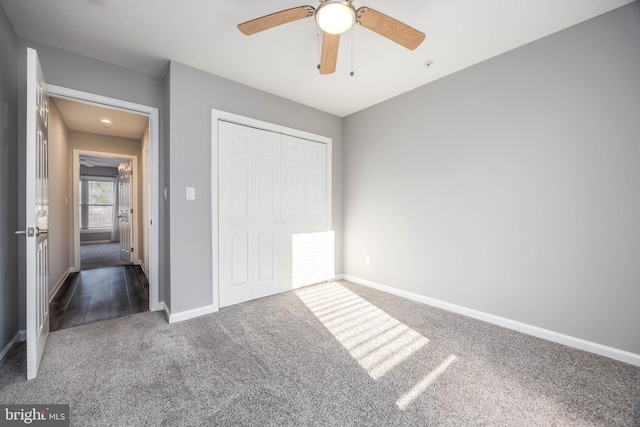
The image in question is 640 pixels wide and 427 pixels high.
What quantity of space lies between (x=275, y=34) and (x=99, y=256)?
21.5ft

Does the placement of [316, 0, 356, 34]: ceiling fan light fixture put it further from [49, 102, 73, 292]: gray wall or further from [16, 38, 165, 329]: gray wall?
[49, 102, 73, 292]: gray wall

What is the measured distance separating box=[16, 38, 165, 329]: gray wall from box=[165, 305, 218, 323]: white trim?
0.46m

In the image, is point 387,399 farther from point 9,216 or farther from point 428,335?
point 9,216

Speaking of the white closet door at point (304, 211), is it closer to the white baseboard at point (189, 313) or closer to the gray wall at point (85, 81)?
the white baseboard at point (189, 313)

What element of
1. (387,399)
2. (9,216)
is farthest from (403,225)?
(9,216)

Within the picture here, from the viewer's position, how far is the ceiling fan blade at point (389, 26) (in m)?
1.56

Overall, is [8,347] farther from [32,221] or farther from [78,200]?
[78,200]

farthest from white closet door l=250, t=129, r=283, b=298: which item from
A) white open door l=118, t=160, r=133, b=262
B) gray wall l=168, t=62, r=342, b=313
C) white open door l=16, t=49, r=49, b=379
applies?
white open door l=118, t=160, r=133, b=262

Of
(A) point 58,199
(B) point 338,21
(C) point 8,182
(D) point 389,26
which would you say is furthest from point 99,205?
(D) point 389,26

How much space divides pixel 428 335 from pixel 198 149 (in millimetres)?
2817

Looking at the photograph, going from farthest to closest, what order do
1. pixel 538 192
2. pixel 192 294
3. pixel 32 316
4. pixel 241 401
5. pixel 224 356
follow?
pixel 192 294
pixel 538 192
pixel 224 356
pixel 32 316
pixel 241 401

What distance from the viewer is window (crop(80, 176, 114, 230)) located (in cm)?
827

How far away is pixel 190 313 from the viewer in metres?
2.69

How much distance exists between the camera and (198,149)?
2.75 m
